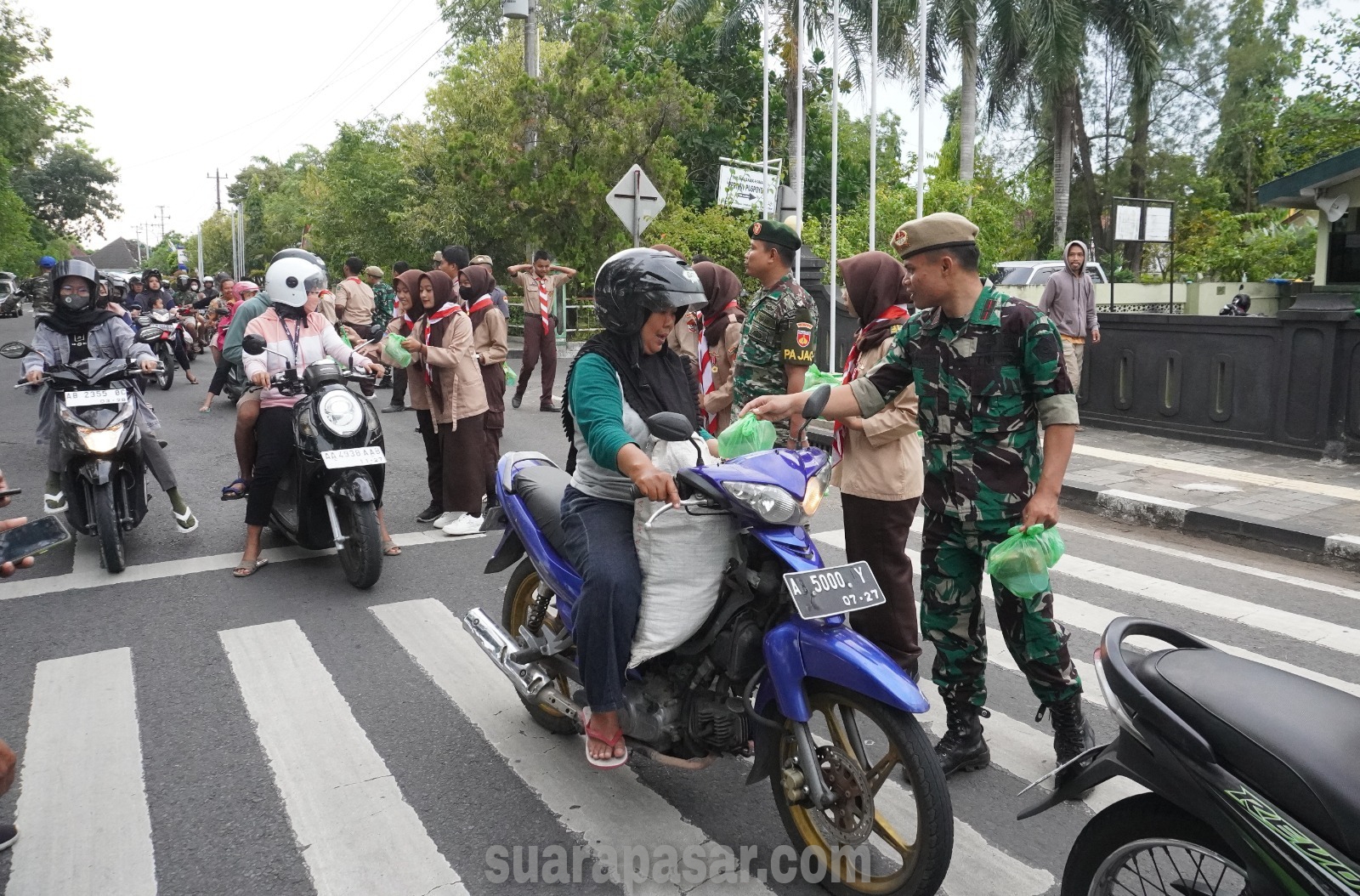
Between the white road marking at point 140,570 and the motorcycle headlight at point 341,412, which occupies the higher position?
the motorcycle headlight at point 341,412

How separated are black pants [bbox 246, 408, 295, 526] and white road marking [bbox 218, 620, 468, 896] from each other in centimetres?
138

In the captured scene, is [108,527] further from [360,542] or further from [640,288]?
[640,288]

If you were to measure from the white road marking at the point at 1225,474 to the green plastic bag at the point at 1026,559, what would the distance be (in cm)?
468

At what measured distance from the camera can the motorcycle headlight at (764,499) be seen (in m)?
2.89

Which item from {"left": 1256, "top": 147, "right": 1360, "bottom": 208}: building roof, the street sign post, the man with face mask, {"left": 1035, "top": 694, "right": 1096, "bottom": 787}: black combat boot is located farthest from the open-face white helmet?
{"left": 1256, "top": 147, "right": 1360, "bottom": 208}: building roof

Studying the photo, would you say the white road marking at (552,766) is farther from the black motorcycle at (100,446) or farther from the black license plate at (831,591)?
the black motorcycle at (100,446)

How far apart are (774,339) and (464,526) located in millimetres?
3252

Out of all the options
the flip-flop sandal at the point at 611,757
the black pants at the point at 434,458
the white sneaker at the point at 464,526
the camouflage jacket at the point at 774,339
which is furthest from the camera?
the black pants at the point at 434,458

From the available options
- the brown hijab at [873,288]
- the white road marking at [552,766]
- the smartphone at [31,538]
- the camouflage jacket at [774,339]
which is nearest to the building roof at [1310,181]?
the camouflage jacket at [774,339]

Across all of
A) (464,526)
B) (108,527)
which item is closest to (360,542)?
(464,526)

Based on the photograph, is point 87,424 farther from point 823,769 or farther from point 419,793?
point 823,769

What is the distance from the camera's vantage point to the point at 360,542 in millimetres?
5910

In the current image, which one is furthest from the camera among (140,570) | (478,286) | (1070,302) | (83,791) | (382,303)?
(382,303)

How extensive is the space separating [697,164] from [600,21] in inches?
412
